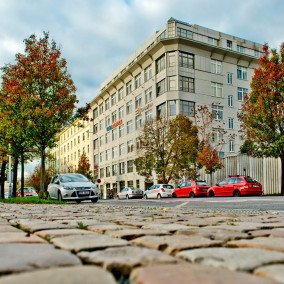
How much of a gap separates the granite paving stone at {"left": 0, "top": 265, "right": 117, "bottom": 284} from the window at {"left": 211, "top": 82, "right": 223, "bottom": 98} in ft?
153

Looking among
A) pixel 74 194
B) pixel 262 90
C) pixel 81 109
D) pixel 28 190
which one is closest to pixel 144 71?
pixel 28 190

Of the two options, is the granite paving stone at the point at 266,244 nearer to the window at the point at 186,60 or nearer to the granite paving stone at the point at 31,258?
the granite paving stone at the point at 31,258

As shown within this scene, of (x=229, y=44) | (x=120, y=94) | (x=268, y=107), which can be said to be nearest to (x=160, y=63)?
(x=229, y=44)

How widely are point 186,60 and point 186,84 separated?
3.23 meters

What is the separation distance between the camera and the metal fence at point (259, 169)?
30.0 m

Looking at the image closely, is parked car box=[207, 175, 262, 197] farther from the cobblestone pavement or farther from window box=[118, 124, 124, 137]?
window box=[118, 124, 124, 137]

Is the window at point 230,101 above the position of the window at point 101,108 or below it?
below

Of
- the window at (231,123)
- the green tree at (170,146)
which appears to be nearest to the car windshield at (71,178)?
the green tree at (170,146)

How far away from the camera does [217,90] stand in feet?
156

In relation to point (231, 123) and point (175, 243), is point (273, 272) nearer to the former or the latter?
point (175, 243)

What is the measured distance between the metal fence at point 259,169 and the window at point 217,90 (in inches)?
565

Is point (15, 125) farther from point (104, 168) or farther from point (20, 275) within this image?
point (104, 168)

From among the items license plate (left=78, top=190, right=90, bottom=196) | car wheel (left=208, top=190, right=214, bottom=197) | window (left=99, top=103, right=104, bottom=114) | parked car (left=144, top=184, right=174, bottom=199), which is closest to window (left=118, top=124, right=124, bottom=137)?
window (left=99, top=103, right=104, bottom=114)

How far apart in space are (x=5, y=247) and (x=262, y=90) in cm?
2719
